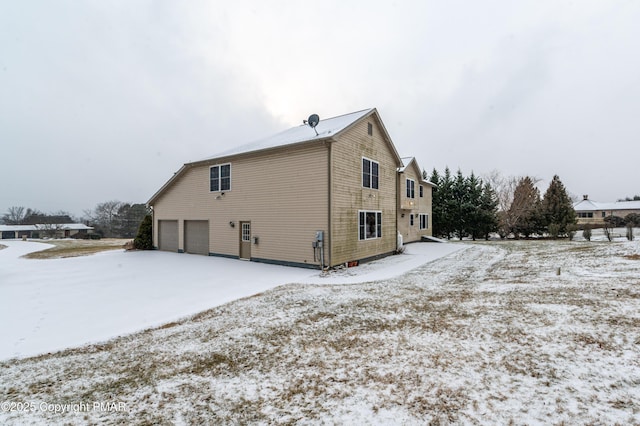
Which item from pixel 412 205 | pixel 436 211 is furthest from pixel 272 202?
pixel 436 211

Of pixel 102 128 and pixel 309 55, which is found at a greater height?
pixel 309 55

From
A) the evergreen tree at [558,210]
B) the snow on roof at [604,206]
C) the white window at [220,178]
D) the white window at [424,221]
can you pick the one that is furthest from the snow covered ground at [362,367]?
the snow on roof at [604,206]

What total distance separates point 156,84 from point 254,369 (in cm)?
2290

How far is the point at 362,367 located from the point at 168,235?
17.0m

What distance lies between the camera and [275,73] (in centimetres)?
1917

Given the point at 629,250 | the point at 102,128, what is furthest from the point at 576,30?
the point at 102,128

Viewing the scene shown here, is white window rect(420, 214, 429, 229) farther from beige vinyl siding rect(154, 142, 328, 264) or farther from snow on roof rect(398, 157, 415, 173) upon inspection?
beige vinyl siding rect(154, 142, 328, 264)

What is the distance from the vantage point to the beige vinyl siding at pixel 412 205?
58.3 feet

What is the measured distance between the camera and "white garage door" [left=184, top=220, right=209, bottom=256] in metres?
15.0

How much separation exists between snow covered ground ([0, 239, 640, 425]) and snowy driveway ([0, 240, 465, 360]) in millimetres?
934

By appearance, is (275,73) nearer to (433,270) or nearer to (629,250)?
(433,270)

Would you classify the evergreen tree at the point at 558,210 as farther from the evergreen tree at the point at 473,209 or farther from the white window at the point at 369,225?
the white window at the point at 369,225

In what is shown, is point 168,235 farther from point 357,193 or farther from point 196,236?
point 357,193

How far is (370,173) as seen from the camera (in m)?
13.4
